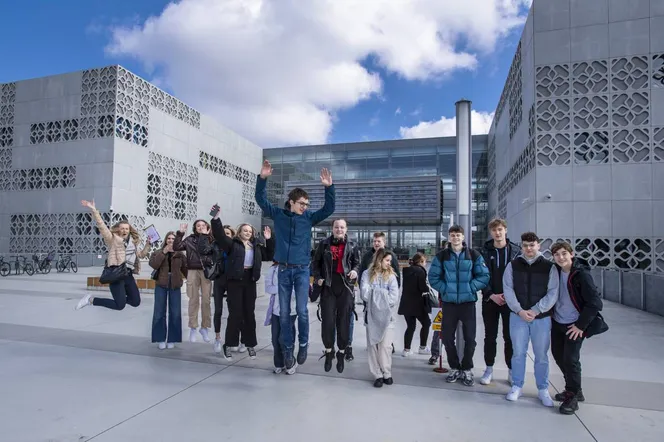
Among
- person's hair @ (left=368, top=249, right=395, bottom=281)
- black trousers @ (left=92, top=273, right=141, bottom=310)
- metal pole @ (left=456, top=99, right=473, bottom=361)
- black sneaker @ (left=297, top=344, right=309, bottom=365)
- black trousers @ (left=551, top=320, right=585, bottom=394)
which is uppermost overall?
metal pole @ (left=456, top=99, right=473, bottom=361)

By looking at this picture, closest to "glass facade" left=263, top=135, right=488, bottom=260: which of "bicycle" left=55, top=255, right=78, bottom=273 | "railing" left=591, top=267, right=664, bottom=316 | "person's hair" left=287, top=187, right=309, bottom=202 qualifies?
"bicycle" left=55, top=255, right=78, bottom=273

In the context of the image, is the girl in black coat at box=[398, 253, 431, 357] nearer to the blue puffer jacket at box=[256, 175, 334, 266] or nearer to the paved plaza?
the paved plaza

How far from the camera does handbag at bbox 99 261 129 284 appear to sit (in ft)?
19.6

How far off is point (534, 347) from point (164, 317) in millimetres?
5026

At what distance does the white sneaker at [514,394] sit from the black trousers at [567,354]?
1.50ft

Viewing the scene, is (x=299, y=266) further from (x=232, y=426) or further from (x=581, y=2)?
(x=581, y=2)

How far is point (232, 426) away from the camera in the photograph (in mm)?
3447

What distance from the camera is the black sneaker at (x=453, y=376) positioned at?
15.6 feet

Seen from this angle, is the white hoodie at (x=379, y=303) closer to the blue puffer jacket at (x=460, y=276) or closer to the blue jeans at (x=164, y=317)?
the blue puffer jacket at (x=460, y=276)

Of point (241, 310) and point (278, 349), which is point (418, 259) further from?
point (241, 310)

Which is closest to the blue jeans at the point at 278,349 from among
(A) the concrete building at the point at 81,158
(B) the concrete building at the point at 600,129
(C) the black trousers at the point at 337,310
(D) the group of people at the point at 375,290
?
(D) the group of people at the point at 375,290

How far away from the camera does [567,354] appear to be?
417 centimetres

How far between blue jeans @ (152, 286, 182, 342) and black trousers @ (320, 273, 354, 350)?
252 cm

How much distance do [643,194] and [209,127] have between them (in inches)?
1272
